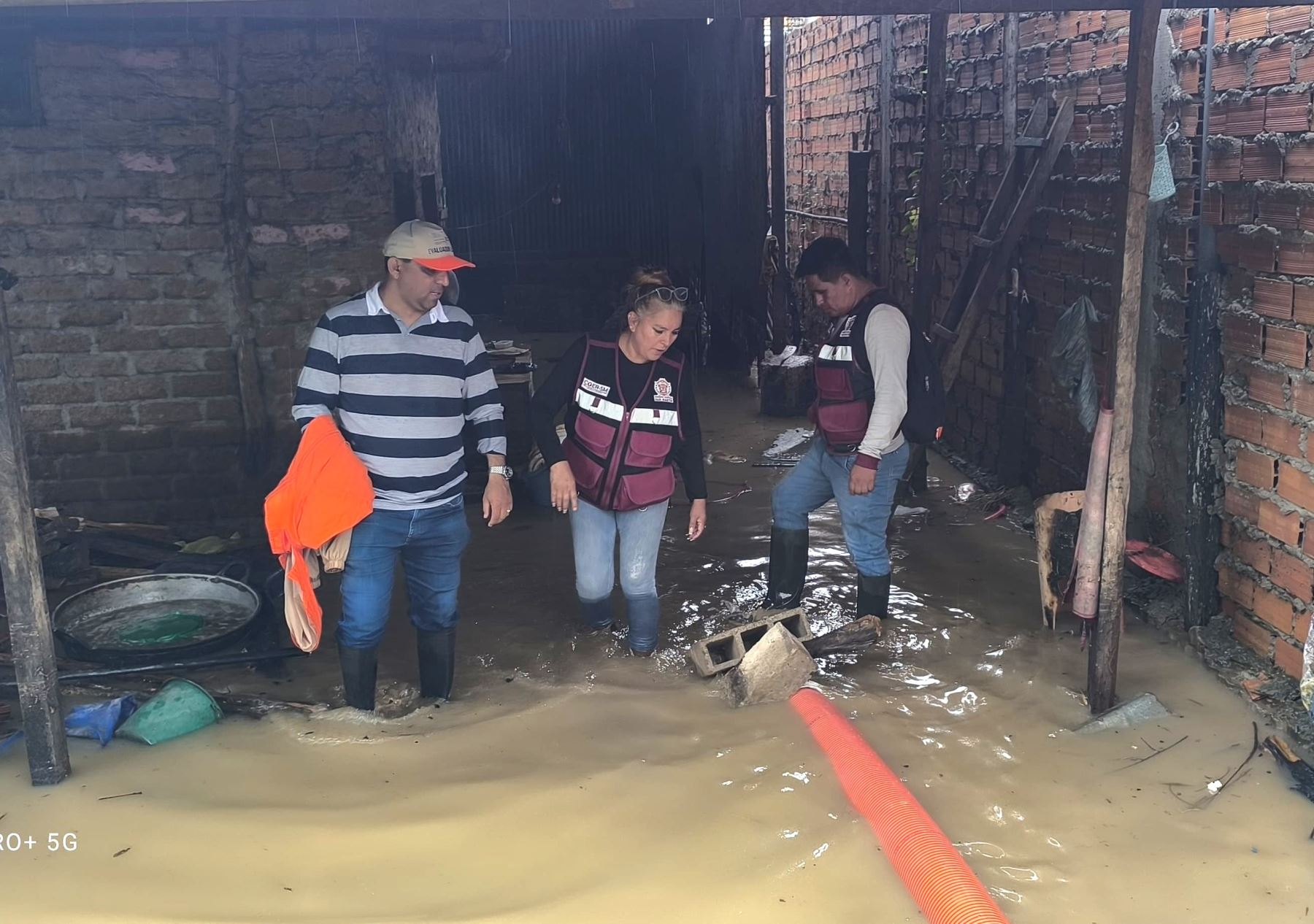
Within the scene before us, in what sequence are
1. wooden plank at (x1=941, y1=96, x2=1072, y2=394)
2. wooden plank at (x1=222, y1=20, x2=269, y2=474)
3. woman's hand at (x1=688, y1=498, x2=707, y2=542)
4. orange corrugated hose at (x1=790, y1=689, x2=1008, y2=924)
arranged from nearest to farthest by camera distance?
1. orange corrugated hose at (x1=790, y1=689, x2=1008, y2=924)
2. woman's hand at (x1=688, y1=498, x2=707, y2=542)
3. wooden plank at (x1=222, y1=20, x2=269, y2=474)
4. wooden plank at (x1=941, y1=96, x2=1072, y2=394)

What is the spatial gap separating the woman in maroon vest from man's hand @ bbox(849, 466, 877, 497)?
0.62 m

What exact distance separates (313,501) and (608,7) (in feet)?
6.02

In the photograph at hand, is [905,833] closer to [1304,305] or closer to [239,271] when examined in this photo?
[1304,305]

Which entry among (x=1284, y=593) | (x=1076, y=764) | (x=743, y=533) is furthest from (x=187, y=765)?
(x=1284, y=593)

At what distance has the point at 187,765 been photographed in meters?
3.58

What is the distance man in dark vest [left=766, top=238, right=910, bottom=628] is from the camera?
173 inches

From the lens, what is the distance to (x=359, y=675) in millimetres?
3908

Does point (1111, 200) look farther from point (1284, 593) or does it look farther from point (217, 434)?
point (217, 434)

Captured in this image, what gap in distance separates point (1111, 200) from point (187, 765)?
4.78 meters

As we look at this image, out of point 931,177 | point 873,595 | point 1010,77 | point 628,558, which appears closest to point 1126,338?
point 873,595

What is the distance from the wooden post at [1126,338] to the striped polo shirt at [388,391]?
2319mm

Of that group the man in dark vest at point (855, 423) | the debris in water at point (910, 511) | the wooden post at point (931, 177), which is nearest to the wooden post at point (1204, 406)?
the man in dark vest at point (855, 423)

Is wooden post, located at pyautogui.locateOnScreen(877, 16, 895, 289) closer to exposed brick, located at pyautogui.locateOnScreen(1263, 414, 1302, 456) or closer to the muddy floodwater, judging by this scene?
the muddy floodwater

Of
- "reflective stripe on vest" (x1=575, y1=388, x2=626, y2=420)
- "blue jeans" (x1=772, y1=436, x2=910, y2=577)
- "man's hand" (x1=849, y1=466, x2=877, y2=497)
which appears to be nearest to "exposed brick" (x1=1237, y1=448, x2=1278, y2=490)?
"blue jeans" (x1=772, y1=436, x2=910, y2=577)
